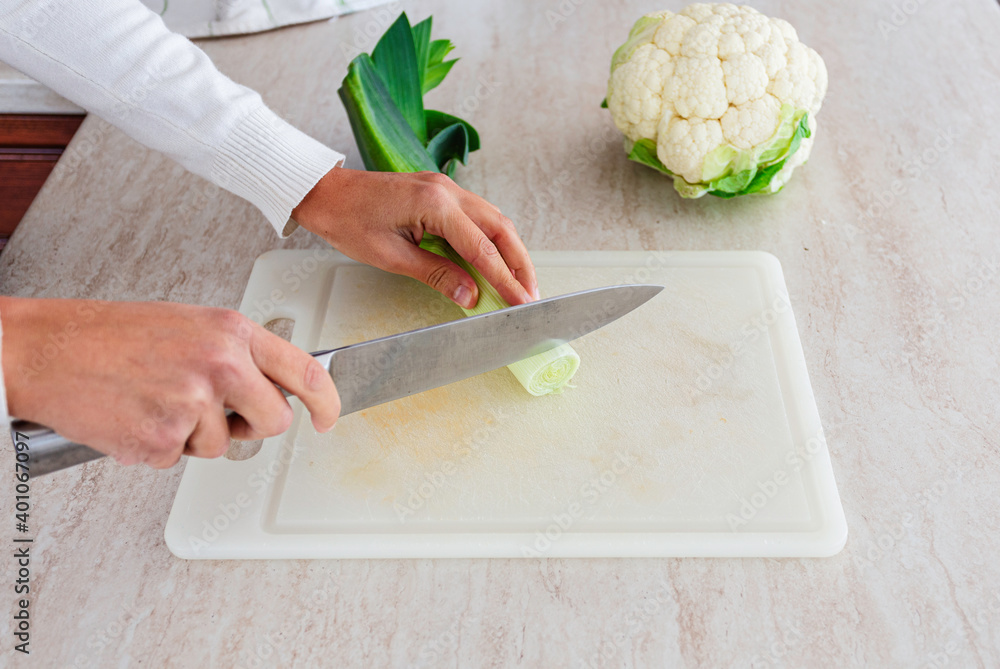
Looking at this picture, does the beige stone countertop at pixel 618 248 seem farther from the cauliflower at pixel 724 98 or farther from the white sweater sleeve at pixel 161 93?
the white sweater sleeve at pixel 161 93

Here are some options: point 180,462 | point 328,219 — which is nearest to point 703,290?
point 328,219

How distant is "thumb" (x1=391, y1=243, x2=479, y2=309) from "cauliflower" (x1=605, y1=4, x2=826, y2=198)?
0.46 meters

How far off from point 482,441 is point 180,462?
1.40 feet

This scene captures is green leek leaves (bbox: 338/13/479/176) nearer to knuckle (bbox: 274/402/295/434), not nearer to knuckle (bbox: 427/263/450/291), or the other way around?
knuckle (bbox: 427/263/450/291)

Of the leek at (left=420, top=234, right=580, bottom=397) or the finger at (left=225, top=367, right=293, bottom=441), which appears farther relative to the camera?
the leek at (left=420, top=234, right=580, bottom=397)

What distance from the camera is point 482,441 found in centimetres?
100

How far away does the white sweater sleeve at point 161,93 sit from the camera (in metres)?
1.10

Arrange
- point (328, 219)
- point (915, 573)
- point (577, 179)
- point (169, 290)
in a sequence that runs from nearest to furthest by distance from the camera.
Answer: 1. point (915, 573)
2. point (328, 219)
3. point (169, 290)
4. point (577, 179)

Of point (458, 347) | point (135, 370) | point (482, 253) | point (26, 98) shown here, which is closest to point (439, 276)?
point (482, 253)

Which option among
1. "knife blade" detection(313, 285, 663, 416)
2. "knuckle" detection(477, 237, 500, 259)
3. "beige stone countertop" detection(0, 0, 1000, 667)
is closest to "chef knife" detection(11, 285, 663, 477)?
"knife blade" detection(313, 285, 663, 416)

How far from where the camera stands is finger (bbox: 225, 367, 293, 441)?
29.7 inches

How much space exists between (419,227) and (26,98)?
1.18m

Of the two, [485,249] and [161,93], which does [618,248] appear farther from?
[161,93]

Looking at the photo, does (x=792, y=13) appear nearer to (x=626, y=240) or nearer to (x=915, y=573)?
(x=626, y=240)
